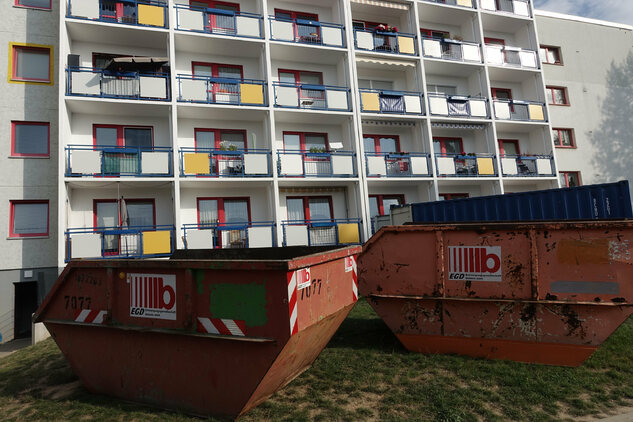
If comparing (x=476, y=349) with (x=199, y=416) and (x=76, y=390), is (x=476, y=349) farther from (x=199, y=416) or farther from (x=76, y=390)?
(x=76, y=390)

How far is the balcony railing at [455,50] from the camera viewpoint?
63.6 ft

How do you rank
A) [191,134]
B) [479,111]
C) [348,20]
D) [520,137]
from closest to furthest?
[191,134], [348,20], [479,111], [520,137]

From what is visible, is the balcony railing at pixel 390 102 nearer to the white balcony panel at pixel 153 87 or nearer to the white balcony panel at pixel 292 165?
the white balcony panel at pixel 292 165

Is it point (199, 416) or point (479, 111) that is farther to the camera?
point (479, 111)

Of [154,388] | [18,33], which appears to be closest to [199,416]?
[154,388]

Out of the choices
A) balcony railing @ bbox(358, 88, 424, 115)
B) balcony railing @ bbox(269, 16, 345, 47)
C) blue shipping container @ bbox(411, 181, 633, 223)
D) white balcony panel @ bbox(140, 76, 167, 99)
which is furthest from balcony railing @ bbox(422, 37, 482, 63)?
white balcony panel @ bbox(140, 76, 167, 99)

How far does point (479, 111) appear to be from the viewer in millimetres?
19391

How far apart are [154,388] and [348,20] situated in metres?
18.4

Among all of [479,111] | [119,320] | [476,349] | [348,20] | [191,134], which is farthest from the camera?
[479,111]

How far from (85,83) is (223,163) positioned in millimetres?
6009

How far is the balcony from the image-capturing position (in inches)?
616

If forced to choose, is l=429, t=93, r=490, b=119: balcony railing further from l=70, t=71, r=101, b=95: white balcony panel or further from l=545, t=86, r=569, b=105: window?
l=70, t=71, r=101, b=95: white balcony panel

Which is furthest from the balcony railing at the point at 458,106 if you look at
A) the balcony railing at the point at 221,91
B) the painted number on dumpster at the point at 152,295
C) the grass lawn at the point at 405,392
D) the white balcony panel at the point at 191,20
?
the painted number on dumpster at the point at 152,295

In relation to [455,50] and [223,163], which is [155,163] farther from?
[455,50]
